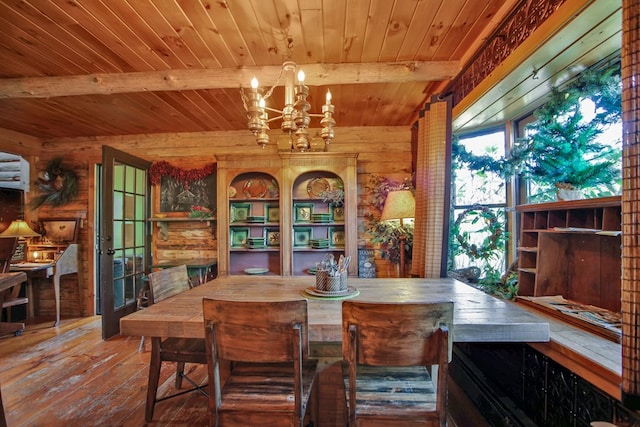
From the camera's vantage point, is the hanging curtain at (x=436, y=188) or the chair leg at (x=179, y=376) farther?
the hanging curtain at (x=436, y=188)

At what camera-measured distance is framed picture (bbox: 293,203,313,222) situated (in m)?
3.79

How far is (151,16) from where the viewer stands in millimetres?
1782

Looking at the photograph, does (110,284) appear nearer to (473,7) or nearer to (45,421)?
(45,421)

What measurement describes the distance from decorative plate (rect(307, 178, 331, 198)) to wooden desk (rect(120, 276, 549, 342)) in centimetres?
178

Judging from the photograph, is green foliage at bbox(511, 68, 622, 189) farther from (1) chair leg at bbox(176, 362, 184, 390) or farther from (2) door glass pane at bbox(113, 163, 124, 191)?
(2) door glass pane at bbox(113, 163, 124, 191)

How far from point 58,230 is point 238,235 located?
8.11 feet

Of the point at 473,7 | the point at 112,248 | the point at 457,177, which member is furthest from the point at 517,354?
the point at 112,248

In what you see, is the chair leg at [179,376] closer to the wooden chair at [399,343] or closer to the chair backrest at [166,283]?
the chair backrest at [166,283]

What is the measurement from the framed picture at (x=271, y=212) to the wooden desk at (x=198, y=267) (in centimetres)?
85

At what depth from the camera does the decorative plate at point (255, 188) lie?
3838mm

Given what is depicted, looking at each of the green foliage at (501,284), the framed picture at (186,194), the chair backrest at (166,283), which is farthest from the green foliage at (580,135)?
the framed picture at (186,194)

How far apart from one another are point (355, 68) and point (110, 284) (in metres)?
A: 3.35

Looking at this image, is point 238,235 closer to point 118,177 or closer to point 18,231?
point 118,177

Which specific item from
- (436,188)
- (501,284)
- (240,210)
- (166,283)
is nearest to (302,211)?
(240,210)
